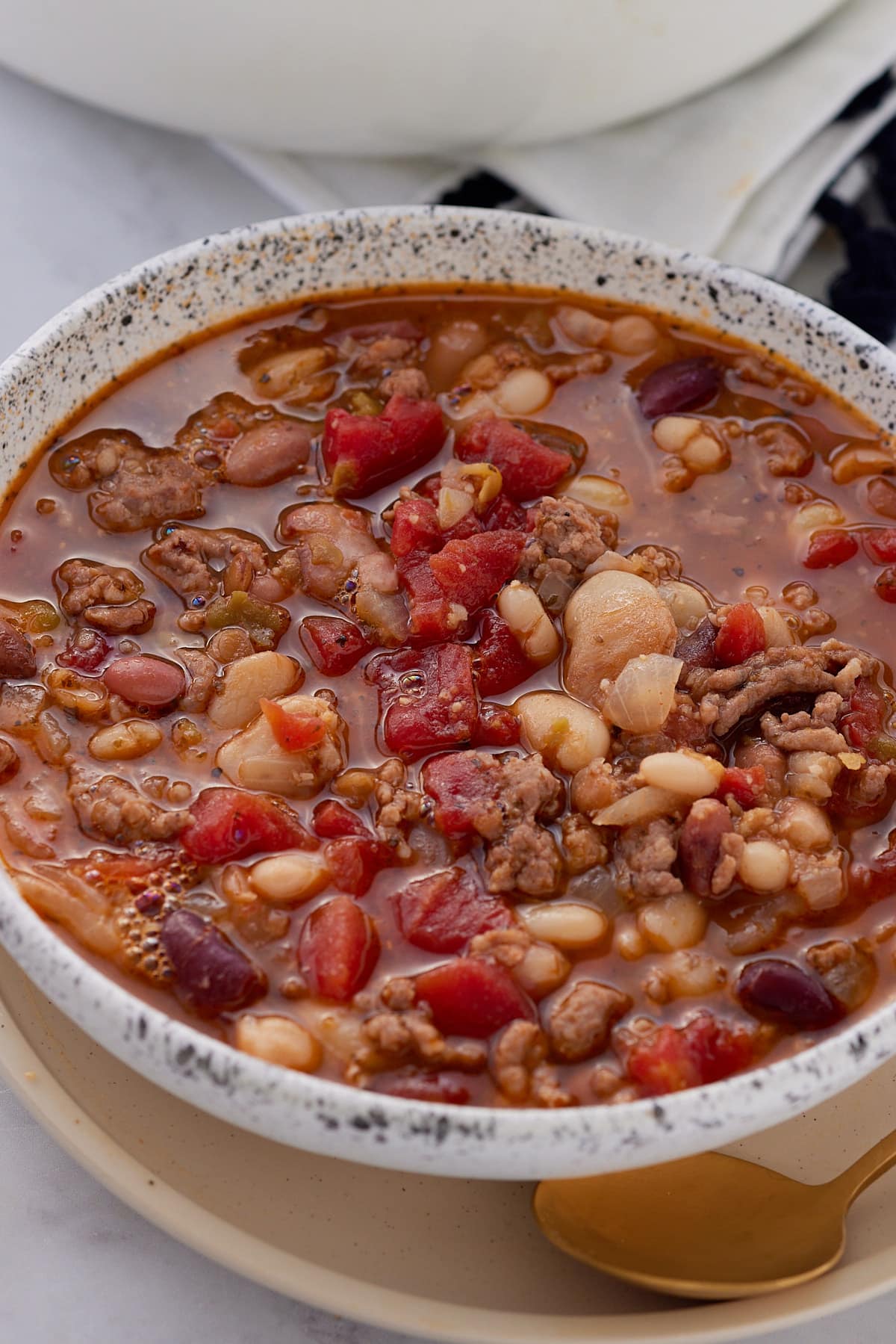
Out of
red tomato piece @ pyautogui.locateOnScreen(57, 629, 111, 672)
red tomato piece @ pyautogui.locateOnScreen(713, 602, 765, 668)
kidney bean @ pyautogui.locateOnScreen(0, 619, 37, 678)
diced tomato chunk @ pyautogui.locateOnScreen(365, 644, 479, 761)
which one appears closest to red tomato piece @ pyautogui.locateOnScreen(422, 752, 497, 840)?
diced tomato chunk @ pyautogui.locateOnScreen(365, 644, 479, 761)

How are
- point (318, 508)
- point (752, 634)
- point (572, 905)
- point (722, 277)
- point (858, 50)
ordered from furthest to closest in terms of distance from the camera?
point (858, 50) → point (722, 277) → point (318, 508) → point (752, 634) → point (572, 905)

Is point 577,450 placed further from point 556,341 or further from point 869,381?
point 869,381

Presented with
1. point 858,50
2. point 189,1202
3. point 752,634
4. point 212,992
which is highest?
point 858,50

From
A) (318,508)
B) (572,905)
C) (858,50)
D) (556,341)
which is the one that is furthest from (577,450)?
(858,50)

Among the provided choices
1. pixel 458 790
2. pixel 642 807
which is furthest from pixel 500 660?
pixel 642 807

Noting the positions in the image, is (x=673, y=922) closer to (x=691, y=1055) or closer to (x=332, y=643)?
(x=691, y=1055)

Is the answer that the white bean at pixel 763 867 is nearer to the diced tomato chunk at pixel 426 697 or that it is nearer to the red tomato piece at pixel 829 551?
the diced tomato chunk at pixel 426 697
